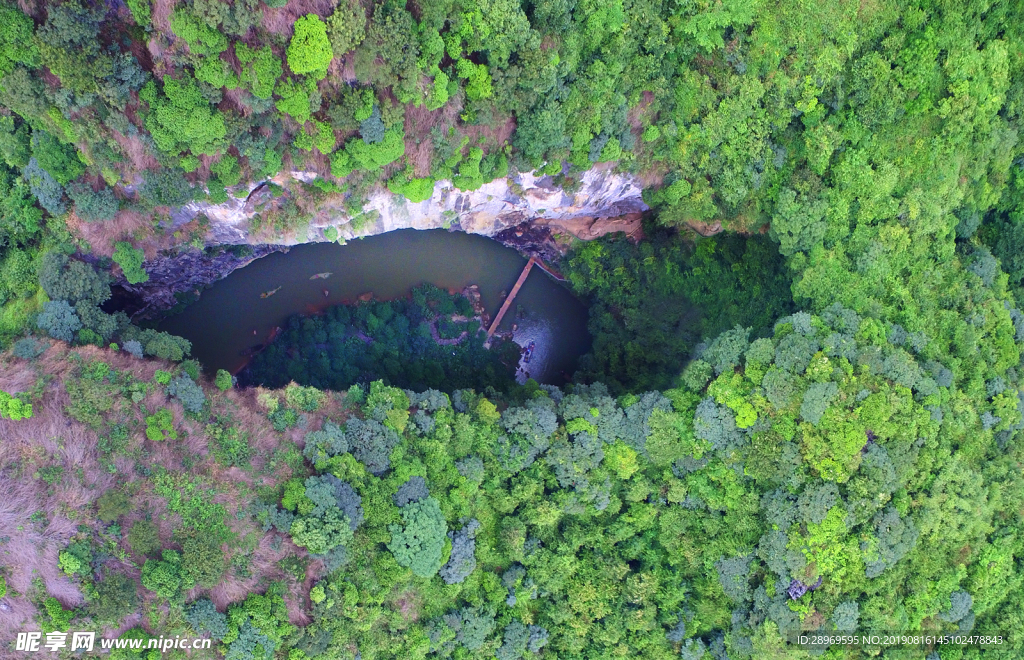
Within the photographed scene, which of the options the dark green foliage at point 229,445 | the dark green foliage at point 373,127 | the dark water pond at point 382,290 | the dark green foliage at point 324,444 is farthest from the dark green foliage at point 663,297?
the dark green foliage at point 229,445

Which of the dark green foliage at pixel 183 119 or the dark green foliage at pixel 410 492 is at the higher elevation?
the dark green foliage at pixel 183 119

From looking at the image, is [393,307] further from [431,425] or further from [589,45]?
[589,45]

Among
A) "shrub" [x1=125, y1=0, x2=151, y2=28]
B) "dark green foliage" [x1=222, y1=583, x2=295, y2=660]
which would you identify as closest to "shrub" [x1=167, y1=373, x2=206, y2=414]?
"dark green foliage" [x1=222, y1=583, x2=295, y2=660]

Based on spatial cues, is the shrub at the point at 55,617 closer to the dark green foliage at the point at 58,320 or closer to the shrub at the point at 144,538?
the shrub at the point at 144,538

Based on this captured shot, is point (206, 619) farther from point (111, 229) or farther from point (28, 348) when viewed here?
point (111, 229)

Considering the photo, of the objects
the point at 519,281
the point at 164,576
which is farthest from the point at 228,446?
the point at 519,281

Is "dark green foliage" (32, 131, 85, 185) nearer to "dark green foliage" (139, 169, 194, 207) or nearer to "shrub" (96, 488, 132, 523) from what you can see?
"dark green foliage" (139, 169, 194, 207)
